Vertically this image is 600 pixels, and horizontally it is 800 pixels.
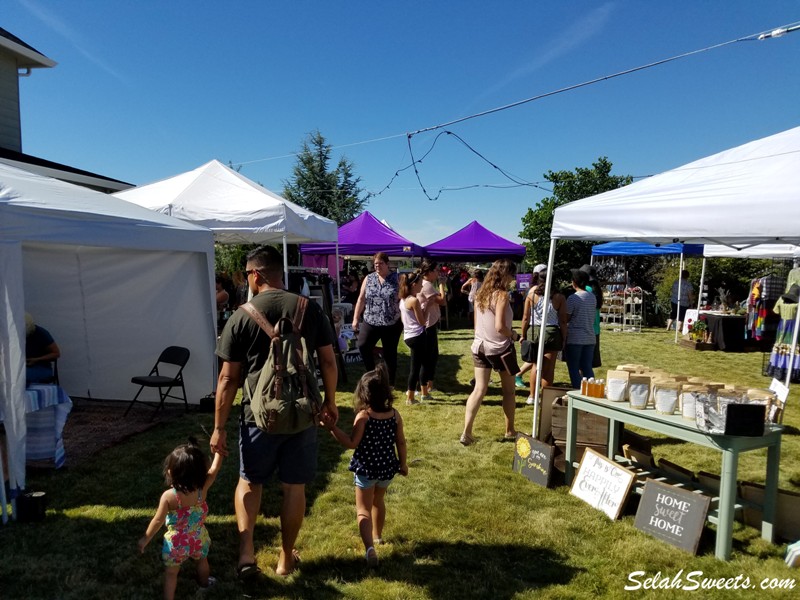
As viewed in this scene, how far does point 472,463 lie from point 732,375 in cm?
623

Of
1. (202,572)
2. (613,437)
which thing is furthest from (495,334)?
(202,572)

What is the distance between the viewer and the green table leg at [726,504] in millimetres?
2980

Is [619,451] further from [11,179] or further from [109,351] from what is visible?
[109,351]

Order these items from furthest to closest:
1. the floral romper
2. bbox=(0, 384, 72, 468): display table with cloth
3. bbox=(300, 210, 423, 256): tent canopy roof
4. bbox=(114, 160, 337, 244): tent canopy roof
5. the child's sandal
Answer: bbox=(300, 210, 423, 256): tent canopy roof, bbox=(114, 160, 337, 244): tent canopy roof, bbox=(0, 384, 72, 468): display table with cloth, the child's sandal, the floral romper

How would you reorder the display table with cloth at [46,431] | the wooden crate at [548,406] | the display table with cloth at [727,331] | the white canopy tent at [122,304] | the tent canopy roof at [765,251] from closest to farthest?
1. the display table with cloth at [46,431]
2. the wooden crate at [548,406]
3. the white canopy tent at [122,304]
4. the tent canopy roof at [765,251]
5. the display table with cloth at [727,331]

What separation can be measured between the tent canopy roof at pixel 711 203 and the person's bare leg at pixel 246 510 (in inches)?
114

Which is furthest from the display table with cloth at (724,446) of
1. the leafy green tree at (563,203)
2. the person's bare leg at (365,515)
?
the leafy green tree at (563,203)

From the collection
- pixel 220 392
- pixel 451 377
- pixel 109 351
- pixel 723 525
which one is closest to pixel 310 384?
pixel 220 392

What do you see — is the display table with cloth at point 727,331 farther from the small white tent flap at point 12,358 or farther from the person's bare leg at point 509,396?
the small white tent flap at point 12,358

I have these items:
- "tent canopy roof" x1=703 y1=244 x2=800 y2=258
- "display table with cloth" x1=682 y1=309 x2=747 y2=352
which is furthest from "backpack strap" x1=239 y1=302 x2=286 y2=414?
"display table with cloth" x1=682 y1=309 x2=747 y2=352

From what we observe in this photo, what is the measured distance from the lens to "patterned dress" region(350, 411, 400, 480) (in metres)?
2.95

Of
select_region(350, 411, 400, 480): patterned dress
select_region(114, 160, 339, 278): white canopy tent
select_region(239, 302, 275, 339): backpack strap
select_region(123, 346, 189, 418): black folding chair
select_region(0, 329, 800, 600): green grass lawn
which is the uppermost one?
select_region(114, 160, 339, 278): white canopy tent

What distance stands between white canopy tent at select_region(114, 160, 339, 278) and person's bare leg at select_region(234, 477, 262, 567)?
402cm

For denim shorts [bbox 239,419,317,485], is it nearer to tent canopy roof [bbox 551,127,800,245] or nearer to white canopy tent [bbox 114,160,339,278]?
tent canopy roof [bbox 551,127,800,245]
